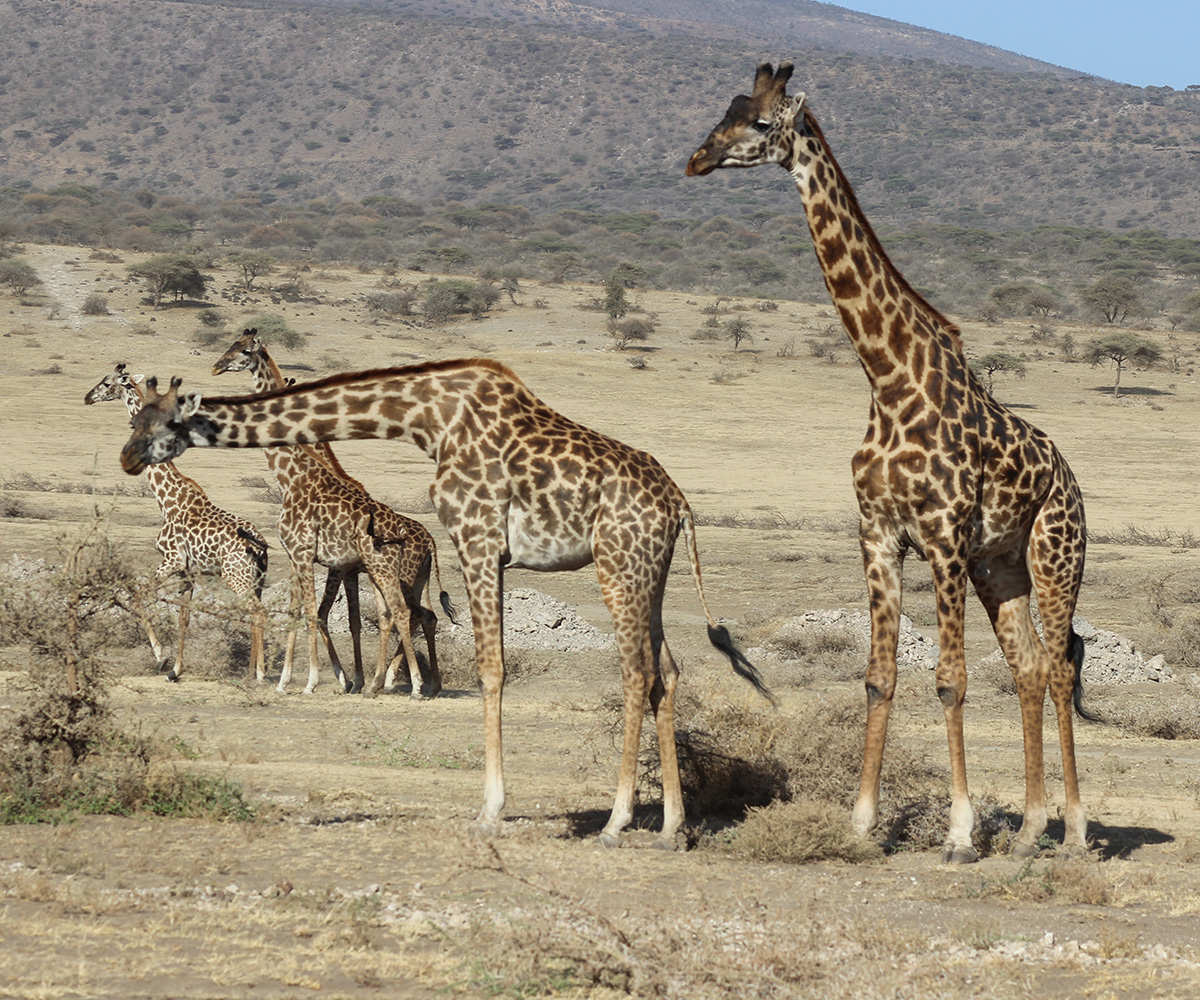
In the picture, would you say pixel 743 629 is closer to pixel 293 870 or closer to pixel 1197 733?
pixel 1197 733

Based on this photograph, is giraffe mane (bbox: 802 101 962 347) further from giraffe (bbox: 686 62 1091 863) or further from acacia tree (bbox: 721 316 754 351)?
acacia tree (bbox: 721 316 754 351)

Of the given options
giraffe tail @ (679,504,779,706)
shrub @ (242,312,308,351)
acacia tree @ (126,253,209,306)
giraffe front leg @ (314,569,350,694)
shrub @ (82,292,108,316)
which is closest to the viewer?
giraffe tail @ (679,504,779,706)

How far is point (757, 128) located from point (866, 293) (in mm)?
1135

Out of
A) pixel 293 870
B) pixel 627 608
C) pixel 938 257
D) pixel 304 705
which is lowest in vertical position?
pixel 304 705

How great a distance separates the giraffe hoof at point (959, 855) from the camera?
792 centimetres

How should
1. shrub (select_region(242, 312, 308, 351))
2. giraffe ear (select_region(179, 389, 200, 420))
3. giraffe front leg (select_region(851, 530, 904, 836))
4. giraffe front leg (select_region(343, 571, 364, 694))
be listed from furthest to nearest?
shrub (select_region(242, 312, 308, 351)), giraffe front leg (select_region(343, 571, 364, 694)), giraffe ear (select_region(179, 389, 200, 420)), giraffe front leg (select_region(851, 530, 904, 836))

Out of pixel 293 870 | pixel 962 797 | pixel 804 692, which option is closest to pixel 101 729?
pixel 293 870

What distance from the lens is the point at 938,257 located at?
78.0 metres

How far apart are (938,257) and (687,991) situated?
2989 inches

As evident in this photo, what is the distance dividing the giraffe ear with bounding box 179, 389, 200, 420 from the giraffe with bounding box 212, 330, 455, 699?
531 cm

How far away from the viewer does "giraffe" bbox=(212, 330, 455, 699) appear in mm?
13781

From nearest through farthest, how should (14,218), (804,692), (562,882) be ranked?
(562,882), (804,692), (14,218)

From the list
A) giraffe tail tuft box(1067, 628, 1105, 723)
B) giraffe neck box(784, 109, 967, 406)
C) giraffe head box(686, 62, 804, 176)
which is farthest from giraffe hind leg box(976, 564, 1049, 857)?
giraffe head box(686, 62, 804, 176)

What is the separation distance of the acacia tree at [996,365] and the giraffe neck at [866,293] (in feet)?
109
